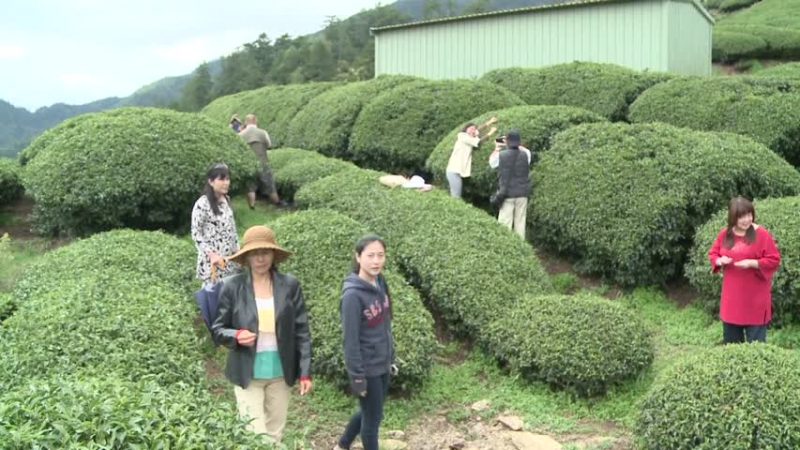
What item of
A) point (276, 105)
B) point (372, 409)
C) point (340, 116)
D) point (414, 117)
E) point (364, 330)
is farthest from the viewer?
point (276, 105)

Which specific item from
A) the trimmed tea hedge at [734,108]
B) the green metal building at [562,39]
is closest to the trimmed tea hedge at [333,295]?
the trimmed tea hedge at [734,108]

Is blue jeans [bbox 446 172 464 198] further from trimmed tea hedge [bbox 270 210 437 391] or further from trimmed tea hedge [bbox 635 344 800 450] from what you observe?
trimmed tea hedge [bbox 635 344 800 450]

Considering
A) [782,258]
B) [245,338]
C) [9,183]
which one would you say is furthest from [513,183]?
[9,183]

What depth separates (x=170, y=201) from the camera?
9.67 m

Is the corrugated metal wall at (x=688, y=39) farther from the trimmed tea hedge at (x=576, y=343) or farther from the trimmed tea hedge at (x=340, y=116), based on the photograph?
the trimmed tea hedge at (x=576, y=343)

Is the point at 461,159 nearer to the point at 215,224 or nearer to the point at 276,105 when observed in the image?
the point at 215,224

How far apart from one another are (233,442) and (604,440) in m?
3.12

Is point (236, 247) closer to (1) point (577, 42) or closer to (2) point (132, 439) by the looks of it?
(2) point (132, 439)

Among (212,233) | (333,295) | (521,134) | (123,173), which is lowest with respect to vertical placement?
(333,295)

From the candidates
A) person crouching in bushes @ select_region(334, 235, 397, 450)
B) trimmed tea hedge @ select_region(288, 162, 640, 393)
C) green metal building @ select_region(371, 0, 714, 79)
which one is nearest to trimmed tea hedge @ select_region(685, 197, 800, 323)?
trimmed tea hedge @ select_region(288, 162, 640, 393)

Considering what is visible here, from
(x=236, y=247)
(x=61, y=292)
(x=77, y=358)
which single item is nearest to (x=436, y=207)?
(x=236, y=247)

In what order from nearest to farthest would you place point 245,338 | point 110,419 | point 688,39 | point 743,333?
point 110,419
point 245,338
point 743,333
point 688,39

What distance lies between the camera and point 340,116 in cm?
1377

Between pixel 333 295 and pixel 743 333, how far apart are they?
11.2 ft
